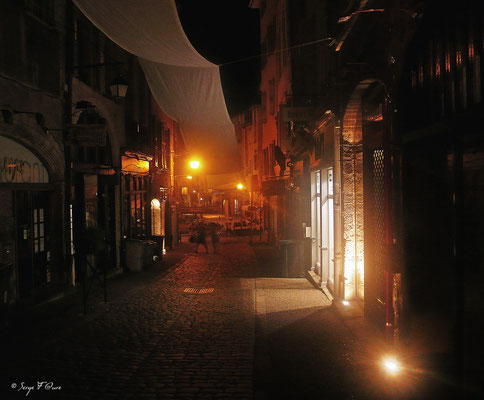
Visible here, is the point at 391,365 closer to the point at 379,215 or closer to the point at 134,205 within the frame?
the point at 379,215

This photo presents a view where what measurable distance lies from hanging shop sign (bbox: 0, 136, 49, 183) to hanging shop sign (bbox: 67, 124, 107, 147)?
1.09 m

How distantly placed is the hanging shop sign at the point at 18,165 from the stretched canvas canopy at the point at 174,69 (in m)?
3.41

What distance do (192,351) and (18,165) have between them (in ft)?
20.7

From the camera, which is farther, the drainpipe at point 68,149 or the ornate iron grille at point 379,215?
the drainpipe at point 68,149

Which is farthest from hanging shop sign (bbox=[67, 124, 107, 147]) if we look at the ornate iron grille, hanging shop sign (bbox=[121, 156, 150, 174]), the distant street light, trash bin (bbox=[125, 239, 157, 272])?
the distant street light

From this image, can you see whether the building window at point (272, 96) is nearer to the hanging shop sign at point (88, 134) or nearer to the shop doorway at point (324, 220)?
the shop doorway at point (324, 220)

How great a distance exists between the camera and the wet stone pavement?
558cm

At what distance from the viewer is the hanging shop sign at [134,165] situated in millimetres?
16844

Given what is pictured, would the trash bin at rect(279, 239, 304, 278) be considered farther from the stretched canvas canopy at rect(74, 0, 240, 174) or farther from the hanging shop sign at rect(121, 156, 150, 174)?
the hanging shop sign at rect(121, 156, 150, 174)

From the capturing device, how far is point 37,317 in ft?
30.1

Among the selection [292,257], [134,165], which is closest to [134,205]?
[134,165]

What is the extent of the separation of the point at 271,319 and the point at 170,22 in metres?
6.34

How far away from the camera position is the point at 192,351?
23.0ft

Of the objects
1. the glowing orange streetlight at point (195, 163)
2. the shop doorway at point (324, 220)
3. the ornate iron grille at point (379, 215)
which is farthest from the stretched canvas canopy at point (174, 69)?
the ornate iron grille at point (379, 215)
